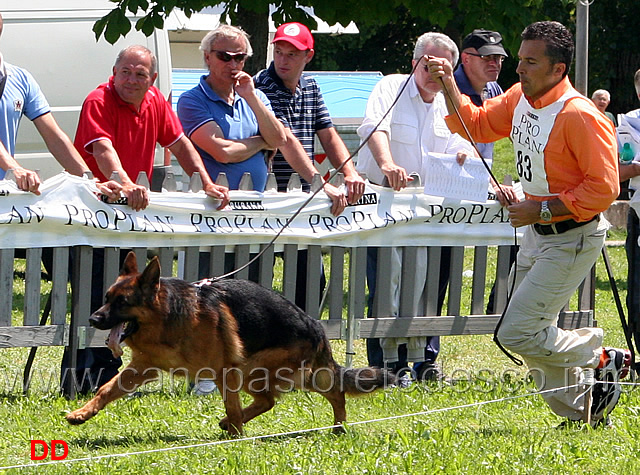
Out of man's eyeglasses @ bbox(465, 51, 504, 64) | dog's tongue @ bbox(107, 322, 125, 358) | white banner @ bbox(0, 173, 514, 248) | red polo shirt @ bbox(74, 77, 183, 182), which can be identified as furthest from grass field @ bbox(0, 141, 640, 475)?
man's eyeglasses @ bbox(465, 51, 504, 64)

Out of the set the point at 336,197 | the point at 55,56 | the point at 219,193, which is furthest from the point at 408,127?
the point at 55,56

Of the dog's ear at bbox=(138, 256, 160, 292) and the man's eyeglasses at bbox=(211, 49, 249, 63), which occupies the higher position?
the man's eyeglasses at bbox=(211, 49, 249, 63)

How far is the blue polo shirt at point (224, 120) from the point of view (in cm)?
678

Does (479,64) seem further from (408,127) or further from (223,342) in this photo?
(223,342)

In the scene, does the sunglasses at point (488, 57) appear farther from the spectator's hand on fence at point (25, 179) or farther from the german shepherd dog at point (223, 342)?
the spectator's hand on fence at point (25, 179)

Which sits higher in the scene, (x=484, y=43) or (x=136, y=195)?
(x=484, y=43)

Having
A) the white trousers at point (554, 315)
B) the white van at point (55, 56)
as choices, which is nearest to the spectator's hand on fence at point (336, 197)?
the white trousers at point (554, 315)

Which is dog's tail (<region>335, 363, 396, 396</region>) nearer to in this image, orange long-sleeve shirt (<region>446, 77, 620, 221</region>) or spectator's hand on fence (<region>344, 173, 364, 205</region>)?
orange long-sleeve shirt (<region>446, 77, 620, 221</region>)

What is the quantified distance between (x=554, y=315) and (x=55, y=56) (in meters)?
6.54

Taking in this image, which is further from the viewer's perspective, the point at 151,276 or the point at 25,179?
the point at 25,179

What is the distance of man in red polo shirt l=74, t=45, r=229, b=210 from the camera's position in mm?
6387

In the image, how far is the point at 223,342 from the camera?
5.41 metres

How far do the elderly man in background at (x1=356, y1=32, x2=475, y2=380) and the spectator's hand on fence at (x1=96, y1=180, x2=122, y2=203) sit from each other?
5.78ft

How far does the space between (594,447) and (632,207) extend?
268 cm
